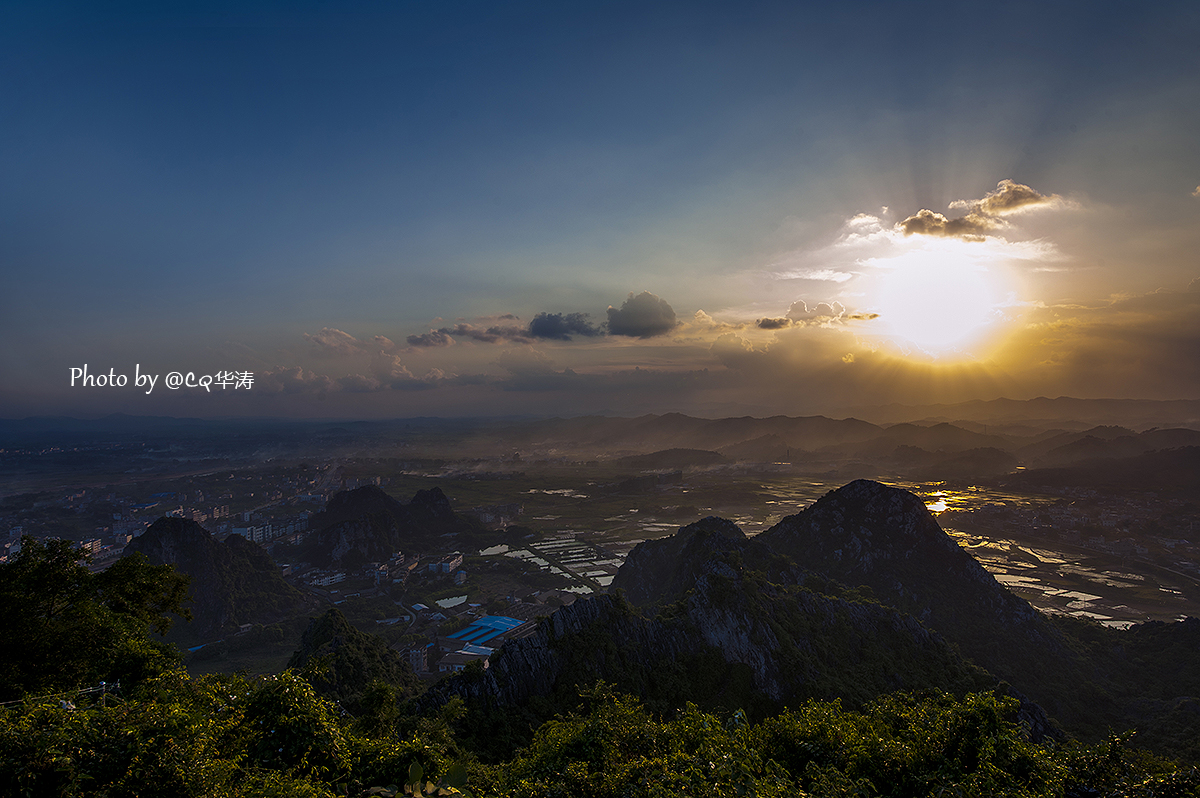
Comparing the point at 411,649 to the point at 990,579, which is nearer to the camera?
the point at 990,579

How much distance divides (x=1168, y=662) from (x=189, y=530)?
17271 cm

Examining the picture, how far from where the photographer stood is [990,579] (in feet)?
243

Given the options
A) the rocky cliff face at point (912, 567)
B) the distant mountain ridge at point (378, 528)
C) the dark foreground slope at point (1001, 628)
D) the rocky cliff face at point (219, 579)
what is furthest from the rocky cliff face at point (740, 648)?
the distant mountain ridge at point (378, 528)

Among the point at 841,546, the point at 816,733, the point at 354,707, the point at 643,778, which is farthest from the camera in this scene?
the point at 841,546

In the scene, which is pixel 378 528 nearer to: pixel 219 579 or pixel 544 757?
pixel 219 579

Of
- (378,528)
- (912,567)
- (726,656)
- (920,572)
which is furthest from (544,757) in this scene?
(378,528)

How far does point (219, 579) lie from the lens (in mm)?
103062

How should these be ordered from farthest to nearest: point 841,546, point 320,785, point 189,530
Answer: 1. point 189,530
2. point 841,546
3. point 320,785

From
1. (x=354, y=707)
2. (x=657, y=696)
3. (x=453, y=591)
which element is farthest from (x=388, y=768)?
(x=453, y=591)

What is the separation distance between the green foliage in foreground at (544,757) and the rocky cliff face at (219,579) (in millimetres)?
99431

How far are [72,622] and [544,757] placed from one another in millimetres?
28435

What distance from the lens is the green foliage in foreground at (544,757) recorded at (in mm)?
12344

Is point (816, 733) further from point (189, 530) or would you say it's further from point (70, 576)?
point (189, 530)

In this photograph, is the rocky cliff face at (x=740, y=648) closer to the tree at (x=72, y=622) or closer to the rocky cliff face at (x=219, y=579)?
the tree at (x=72, y=622)
